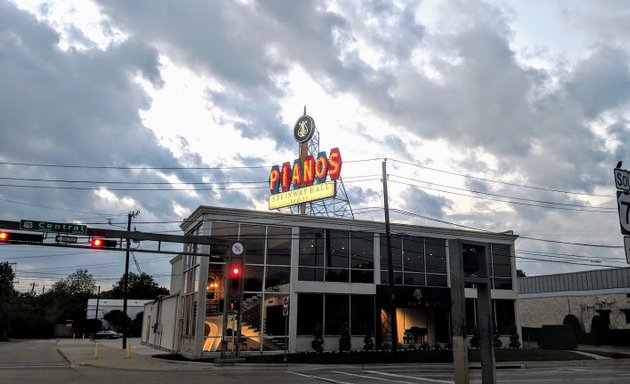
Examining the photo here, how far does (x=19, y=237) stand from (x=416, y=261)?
22.8m

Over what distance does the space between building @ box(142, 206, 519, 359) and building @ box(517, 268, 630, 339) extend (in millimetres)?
9066

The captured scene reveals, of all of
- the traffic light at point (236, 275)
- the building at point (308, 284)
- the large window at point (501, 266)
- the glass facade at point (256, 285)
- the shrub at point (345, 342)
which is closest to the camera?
the traffic light at point (236, 275)

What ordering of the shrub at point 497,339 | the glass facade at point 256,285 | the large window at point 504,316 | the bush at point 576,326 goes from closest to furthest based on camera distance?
the glass facade at point 256,285 → the shrub at point 497,339 → the large window at point 504,316 → the bush at point 576,326

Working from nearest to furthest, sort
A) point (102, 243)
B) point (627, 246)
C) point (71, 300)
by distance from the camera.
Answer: point (627, 246) → point (102, 243) → point (71, 300)

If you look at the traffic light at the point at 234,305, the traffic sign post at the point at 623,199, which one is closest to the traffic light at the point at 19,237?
the traffic light at the point at 234,305

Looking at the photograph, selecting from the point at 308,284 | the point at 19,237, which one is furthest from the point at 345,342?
the point at 19,237

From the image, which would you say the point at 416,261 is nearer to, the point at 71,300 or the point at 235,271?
the point at 235,271

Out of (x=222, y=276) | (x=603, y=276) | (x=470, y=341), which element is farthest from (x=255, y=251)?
(x=603, y=276)

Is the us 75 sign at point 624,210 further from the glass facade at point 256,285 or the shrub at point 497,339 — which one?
the shrub at point 497,339

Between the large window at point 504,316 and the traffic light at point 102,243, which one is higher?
the traffic light at point 102,243

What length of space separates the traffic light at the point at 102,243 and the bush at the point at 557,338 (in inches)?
1142

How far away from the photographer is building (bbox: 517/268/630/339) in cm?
4088

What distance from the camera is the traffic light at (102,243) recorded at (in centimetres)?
2423

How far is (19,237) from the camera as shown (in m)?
23.3
